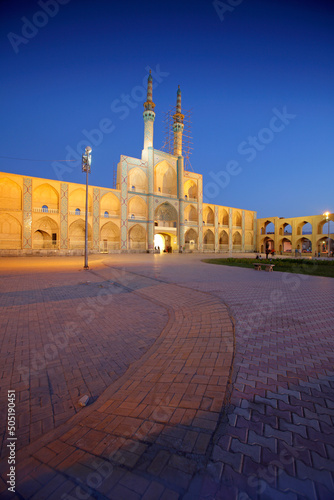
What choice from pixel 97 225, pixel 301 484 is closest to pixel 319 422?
pixel 301 484

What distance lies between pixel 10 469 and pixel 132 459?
2.73 ft

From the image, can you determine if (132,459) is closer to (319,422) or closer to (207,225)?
(319,422)

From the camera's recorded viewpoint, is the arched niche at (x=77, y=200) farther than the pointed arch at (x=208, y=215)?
No

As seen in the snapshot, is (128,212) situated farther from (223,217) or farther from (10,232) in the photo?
(223,217)

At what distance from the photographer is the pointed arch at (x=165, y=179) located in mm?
35875

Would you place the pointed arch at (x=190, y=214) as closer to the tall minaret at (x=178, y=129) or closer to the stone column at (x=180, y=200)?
the stone column at (x=180, y=200)

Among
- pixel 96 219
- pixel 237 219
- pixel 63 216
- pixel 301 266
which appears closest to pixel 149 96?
pixel 96 219

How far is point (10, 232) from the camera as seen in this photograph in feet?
80.3

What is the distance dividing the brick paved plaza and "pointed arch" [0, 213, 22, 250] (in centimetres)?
2412

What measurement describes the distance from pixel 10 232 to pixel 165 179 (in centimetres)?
2304

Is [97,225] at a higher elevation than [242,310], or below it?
higher

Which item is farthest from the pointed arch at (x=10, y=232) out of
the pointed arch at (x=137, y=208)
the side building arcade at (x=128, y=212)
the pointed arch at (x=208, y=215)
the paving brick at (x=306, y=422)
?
the pointed arch at (x=208, y=215)

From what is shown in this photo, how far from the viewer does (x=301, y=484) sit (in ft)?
3.99

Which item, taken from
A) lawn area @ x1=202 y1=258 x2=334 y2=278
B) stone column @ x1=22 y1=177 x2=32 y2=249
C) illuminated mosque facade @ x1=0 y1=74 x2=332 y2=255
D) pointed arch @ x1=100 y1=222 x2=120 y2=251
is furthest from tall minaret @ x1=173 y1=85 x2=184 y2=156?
lawn area @ x1=202 y1=258 x2=334 y2=278
